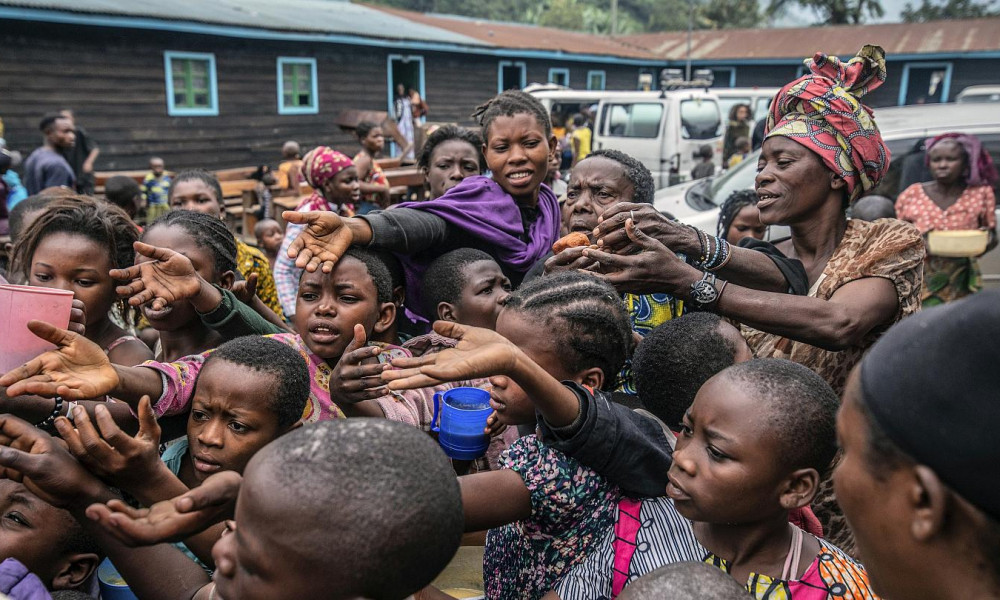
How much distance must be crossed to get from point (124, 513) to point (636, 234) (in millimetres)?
1501

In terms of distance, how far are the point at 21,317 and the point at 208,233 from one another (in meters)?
1.06

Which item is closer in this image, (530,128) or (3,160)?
(530,128)

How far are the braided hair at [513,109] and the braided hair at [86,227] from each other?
4.87ft

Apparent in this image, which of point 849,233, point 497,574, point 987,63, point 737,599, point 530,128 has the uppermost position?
point 987,63

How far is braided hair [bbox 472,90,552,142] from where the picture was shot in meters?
2.92

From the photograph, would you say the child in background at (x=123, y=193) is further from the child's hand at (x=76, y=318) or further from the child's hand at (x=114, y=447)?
the child's hand at (x=114, y=447)

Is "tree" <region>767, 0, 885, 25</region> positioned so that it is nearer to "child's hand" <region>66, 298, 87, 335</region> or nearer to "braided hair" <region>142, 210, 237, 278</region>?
"braided hair" <region>142, 210, 237, 278</region>

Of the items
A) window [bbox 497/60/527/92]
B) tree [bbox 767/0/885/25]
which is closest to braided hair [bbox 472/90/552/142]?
window [bbox 497/60/527/92]

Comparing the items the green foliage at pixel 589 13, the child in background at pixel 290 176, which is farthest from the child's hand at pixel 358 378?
the green foliage at pixel 589 13

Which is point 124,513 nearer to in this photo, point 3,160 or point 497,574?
point 497,574

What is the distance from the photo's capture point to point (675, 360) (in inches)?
82.9

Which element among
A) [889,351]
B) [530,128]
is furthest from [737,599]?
[530,128]

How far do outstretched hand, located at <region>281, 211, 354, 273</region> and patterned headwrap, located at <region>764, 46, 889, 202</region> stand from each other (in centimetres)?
158

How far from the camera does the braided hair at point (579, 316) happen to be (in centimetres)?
195
